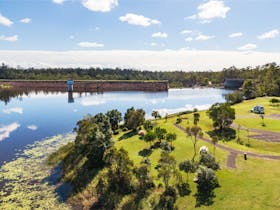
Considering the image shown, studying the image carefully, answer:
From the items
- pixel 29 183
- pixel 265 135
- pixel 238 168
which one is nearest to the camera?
pixel 238 168

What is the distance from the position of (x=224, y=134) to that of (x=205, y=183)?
72.7 feet

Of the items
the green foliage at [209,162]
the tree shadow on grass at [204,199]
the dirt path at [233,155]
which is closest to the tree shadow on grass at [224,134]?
the dirt path at [233,155]

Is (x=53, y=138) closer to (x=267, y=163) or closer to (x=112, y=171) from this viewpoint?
(x=112, y=171)

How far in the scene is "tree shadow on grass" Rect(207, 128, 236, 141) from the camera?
48875 mm

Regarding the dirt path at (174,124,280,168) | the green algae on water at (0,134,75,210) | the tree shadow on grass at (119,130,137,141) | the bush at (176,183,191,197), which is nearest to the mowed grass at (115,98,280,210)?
the bush at (176,183,191,197)

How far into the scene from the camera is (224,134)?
50.6 m

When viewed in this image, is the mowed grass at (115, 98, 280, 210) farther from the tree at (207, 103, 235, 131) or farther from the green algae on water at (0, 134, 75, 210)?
the green algae on water at (0, 134, 75, 210)

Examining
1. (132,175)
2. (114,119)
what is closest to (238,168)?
(132,175)

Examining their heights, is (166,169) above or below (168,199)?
above

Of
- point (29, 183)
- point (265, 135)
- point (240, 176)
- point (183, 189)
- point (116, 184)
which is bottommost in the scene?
point (29, 183)

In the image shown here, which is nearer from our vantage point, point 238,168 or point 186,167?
point 238,168

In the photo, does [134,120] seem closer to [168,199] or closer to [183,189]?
[183,189]

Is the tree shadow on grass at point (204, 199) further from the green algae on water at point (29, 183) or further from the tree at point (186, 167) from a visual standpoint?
the green algae on water at point (29, 183)

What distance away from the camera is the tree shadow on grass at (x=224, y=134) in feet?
160
